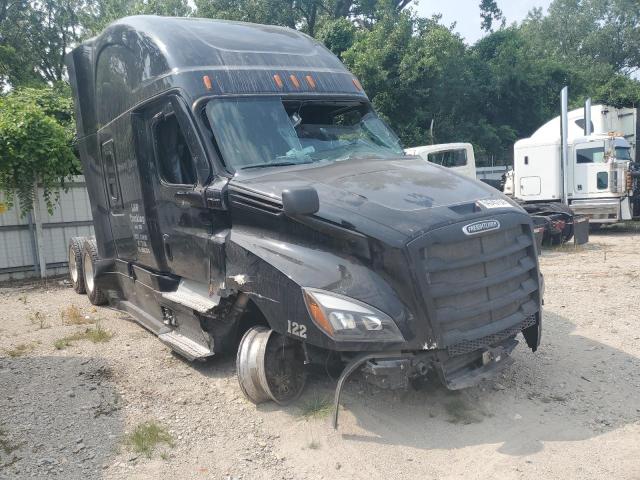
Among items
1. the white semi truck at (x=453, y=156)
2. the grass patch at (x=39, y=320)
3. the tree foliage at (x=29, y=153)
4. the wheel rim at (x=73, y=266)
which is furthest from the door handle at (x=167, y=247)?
the white semi truck at (x=453, y=156)

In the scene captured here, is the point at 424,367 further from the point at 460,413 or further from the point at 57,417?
the point at 57,417

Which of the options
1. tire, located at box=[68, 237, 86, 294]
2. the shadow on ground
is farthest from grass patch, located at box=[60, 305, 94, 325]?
the shadow on ground

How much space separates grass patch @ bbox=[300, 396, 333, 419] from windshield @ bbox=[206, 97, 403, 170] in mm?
1973

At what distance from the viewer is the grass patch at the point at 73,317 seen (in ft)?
25.6

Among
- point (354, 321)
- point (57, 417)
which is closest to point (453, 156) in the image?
point (354, 321)

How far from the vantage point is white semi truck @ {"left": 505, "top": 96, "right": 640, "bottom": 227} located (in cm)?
1447

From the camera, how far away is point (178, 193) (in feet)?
17.0

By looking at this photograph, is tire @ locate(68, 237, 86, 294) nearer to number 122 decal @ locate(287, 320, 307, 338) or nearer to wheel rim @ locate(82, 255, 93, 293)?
wheel rim @ locate(82, 255, 93, 293)

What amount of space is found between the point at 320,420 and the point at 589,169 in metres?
13.1

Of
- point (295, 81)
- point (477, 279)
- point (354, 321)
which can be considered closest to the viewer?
point (354, 321)

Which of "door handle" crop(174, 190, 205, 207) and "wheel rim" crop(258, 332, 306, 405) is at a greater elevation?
"door handle" crop(174, 190, 205, 207)

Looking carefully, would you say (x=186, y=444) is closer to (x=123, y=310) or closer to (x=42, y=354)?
(x=42, y=354)

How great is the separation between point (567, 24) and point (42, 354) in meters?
47.7

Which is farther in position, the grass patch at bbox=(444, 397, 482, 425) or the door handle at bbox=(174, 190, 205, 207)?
the door handle at bbox=(174, 190, 205, 207)
